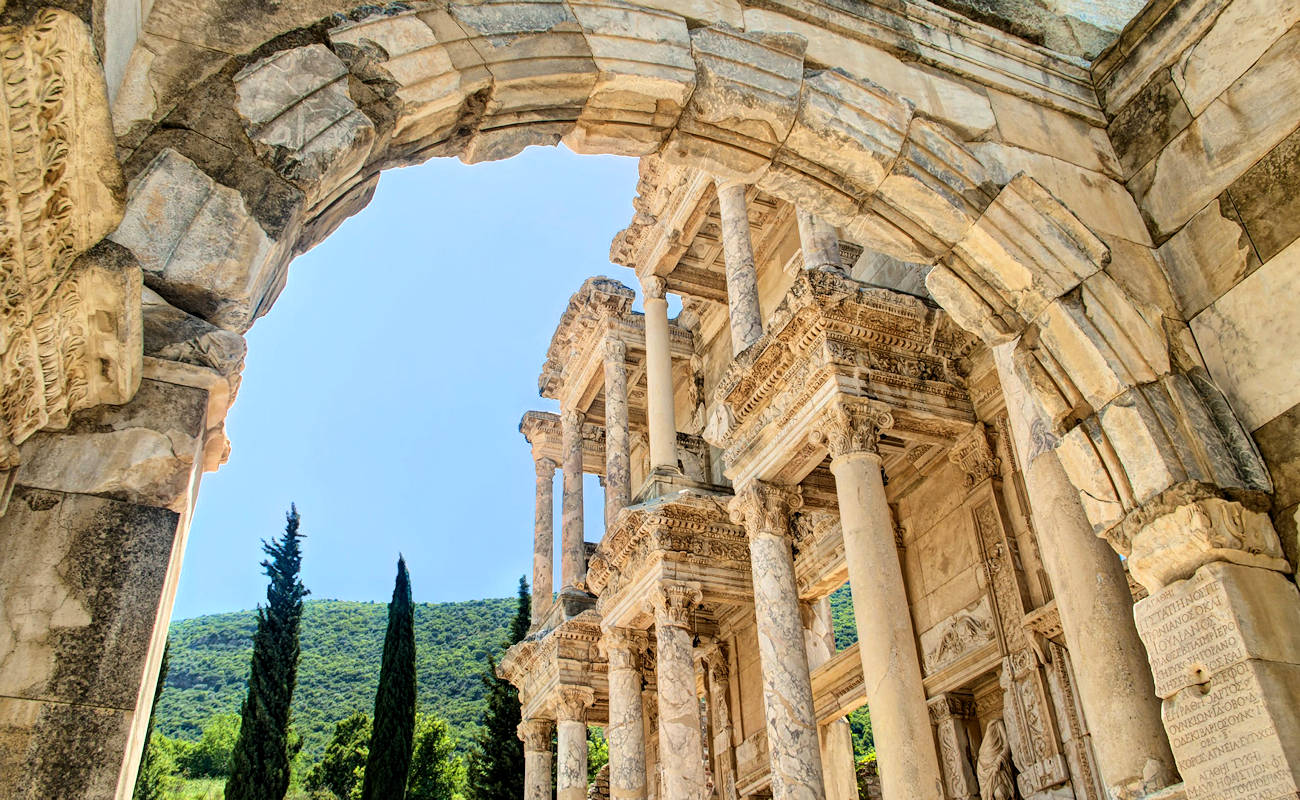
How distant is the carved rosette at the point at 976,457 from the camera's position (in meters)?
11.7

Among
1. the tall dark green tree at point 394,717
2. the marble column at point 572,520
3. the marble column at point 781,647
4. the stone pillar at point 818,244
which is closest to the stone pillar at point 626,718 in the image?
the marble column at point 572,520

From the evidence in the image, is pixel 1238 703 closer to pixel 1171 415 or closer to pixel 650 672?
pixel 1171 415

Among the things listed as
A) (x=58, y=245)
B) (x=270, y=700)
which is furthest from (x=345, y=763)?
(x=58, y=245)

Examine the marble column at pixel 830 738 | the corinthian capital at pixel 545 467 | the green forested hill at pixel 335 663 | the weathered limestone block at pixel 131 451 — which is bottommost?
the weathered limestone block at pixel 131 451

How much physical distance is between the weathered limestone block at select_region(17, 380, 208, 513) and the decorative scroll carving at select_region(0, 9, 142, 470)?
0.32 ft

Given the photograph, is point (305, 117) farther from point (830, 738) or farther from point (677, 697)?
point (830, 738)

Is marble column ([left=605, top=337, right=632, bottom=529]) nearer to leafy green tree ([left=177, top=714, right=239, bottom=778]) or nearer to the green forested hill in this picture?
the green forested hill

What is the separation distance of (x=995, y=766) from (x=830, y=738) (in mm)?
4256

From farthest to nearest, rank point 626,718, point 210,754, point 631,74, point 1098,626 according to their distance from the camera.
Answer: point 210,754
point 626,718
point 1098,626
point 631,74

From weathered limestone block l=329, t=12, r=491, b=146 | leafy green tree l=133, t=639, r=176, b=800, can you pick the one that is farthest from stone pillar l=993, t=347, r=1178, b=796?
leafy green tree l=133, t=639, r=176, b=800

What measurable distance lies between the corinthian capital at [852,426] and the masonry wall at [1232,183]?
4.40m

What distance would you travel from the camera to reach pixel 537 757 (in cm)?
1870

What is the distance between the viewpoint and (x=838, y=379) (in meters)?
10.9

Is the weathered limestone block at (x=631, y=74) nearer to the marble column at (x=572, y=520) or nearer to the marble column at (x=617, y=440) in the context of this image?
the marble column at (x=617, y=440)
